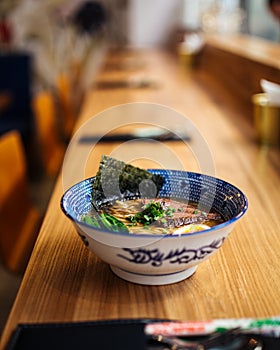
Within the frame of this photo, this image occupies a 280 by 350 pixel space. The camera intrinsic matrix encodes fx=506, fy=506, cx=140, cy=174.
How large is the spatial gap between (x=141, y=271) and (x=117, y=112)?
1.58 m

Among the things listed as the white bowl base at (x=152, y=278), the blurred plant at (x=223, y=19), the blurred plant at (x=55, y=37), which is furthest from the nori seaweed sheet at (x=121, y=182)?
the blurred plant at (x=55, y=37)

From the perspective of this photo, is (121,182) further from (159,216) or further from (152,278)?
(152,278)

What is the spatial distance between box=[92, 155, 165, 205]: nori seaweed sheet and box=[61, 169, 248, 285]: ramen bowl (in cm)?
4

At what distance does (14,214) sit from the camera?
177cm

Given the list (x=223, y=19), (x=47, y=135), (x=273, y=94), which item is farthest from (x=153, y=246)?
(x=223, y=19)

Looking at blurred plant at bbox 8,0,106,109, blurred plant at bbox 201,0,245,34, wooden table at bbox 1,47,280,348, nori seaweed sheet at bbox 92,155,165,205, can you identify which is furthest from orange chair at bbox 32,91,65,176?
blurred plant at bbox 8,0,106,109

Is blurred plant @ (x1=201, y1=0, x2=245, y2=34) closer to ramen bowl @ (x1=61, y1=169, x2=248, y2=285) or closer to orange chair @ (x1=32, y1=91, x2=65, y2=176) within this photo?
orange chair @ (x1=32, y1=91, x2=65, y2=176)

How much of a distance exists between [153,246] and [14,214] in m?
1.20

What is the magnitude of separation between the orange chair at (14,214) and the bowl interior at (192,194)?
32.2 inches

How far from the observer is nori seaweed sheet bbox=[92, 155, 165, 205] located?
875 mm

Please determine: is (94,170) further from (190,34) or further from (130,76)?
(190,34)

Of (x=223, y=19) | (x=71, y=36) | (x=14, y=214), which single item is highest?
(x=14, y=214)

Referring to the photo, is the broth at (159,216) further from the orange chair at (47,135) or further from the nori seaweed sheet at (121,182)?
the orange chair at (47,135)

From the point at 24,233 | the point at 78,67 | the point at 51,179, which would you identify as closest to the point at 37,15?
the point at 78,67
